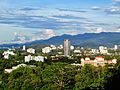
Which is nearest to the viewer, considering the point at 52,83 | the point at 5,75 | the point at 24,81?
the point at 52,83

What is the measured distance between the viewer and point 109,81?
32219 mm

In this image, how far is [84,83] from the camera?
3309 cm

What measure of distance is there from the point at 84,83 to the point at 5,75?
39.4 ft

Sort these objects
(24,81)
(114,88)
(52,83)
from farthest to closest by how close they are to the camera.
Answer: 1. (24,81)
2. (52,83)
3. (114,88)

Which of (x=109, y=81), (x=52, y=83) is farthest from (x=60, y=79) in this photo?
(x=109, y=81)

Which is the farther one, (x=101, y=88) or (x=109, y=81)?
(x=109, y=81)

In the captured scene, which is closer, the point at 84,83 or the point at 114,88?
the point at 114,88

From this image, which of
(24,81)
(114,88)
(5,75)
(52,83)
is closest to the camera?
(114,88)

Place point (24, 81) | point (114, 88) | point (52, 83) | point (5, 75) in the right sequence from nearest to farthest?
point (114, 88)
point (52, 83)
point (24, 81)
point (5, 75)

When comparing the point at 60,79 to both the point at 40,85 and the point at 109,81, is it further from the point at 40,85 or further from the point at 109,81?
the point at 109,81

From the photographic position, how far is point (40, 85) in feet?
109

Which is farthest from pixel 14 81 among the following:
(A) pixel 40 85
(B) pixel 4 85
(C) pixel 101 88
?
(C) pixel 101 88

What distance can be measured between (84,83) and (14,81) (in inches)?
244

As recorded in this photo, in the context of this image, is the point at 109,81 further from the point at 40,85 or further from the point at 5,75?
the point at 5,75
